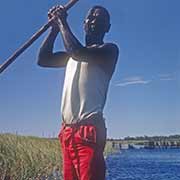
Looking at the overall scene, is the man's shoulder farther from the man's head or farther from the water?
the water

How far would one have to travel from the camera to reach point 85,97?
10.6 ft

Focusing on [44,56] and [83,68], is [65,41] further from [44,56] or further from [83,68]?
[44,56]

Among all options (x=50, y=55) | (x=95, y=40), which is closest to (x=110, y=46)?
(x=95, y=40)

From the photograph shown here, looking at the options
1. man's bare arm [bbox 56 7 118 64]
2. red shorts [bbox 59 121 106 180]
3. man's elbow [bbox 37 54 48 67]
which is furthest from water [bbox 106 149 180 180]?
man's bare arm [bbox 56 7 118 64]

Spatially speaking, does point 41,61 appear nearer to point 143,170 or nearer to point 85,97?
point 85,97

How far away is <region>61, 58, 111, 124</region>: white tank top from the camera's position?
3215 mm

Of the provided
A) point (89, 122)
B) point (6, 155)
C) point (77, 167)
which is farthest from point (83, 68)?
point (6, 155)

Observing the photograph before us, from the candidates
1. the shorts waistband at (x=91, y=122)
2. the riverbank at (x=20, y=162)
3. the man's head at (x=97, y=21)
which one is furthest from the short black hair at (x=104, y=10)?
the riverbank at (x=20, y=162)

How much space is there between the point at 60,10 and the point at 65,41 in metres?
0.27

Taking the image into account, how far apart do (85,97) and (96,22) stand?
511mm

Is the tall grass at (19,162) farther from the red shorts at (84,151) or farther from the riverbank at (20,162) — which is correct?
the red shorts at (84,151)

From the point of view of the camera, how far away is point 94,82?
10.6ft

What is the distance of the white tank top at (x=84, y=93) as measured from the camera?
3.21 meters

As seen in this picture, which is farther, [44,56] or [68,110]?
[44,56]
